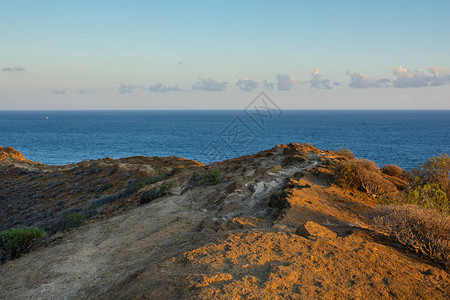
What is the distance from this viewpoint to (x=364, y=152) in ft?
203

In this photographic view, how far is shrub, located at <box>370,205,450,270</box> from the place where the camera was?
5930 mm

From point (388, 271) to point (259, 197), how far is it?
5.24 m

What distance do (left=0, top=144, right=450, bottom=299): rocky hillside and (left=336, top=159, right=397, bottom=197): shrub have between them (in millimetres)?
396

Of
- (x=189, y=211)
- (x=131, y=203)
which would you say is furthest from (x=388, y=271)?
(x=131, y=203)

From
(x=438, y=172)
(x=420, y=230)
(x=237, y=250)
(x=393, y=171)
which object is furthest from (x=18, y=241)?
(x=393, y=171)

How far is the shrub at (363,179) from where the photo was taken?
36.2 feet

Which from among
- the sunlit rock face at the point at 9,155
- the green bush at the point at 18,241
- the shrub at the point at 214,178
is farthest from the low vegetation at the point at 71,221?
the sunlit rock face at the point at 9,155

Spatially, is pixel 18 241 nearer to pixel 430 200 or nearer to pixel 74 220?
pixel 74 220

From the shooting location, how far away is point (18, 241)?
10055 millimetres

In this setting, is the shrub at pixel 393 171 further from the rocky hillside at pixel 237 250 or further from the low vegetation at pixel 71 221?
the low vegetation at pixel 71 221

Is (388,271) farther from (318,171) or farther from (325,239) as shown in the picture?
(318,171)

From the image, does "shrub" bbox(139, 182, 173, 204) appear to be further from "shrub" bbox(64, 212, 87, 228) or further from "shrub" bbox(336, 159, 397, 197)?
"shrub" bbox(336, 159, 397, 197)

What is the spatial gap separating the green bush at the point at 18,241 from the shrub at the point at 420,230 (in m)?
10.0

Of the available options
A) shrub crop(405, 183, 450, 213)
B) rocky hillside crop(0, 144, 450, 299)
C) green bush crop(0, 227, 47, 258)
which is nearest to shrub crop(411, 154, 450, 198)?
shrub crop(405, 183, 450, 213)
